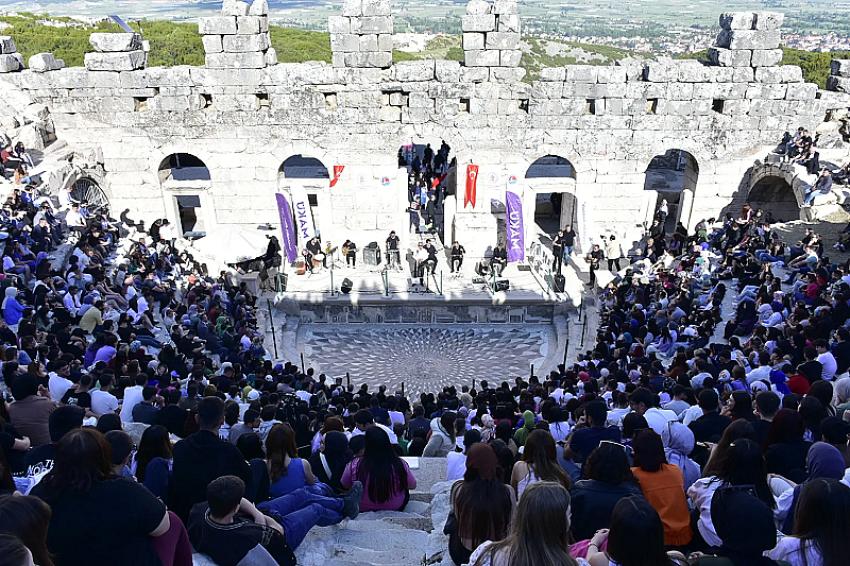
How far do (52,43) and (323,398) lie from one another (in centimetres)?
3805

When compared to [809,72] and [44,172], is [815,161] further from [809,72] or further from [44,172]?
[809,72]

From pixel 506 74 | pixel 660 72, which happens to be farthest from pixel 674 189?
pixel 506 74

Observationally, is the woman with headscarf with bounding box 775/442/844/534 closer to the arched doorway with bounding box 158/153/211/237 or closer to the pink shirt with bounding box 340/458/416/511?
the pink shirt with bounding box 340/458/416/511

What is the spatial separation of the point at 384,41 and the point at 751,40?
1069 cm

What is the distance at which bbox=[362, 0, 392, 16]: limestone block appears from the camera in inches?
796

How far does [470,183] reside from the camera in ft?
73.0

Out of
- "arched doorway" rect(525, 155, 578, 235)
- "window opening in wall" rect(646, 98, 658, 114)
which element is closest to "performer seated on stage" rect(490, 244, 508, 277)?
"arched doorway" rect(525, 155, 578, 235)

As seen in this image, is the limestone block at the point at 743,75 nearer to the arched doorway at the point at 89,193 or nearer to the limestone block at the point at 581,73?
the limestone block at the point at 581,73

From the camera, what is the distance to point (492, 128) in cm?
2170

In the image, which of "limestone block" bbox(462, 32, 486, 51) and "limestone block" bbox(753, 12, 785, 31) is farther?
"limestone block" bbox(462, 32, 486, 51)

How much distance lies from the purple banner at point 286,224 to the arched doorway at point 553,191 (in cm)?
746

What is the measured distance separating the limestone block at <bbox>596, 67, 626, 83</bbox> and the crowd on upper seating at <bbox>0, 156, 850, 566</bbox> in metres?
5.97

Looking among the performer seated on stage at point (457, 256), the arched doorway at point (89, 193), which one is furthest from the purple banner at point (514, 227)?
the arched doorway at point (89, 193)

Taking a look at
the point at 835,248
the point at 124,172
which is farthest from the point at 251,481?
the point at 124,172
